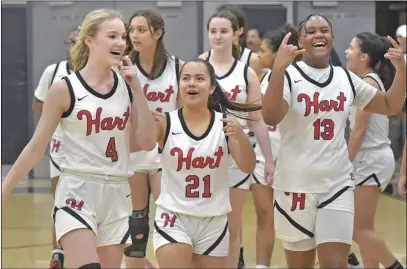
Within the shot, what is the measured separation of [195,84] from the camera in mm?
5277

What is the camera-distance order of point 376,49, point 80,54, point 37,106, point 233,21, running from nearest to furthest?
1. point 80,54
2. point 376,49
3. point 233,21
4. point 37,106

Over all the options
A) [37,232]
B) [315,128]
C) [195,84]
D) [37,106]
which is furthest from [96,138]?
[37,232]

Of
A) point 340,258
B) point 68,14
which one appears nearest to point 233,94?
point 340,258

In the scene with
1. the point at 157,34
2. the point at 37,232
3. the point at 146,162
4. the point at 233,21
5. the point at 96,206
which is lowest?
the point at 37,232

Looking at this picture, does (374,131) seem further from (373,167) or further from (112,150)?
(112,150)

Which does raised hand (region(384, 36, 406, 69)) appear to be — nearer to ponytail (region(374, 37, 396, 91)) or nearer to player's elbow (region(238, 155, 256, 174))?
ponytail (region(374, 37, 396, 91))

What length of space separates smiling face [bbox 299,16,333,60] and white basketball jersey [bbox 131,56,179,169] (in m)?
1.22

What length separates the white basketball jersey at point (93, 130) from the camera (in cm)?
468

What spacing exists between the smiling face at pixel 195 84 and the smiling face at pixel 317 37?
1.90 ft

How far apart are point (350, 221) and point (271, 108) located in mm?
780

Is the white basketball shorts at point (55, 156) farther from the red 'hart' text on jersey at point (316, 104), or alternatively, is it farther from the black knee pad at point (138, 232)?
the red 'hart' text on jersey at point (316, 104)

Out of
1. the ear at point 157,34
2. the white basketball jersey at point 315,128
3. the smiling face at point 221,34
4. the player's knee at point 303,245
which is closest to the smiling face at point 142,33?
the ear at point 157,34

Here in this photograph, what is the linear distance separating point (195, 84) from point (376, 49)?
144 cm

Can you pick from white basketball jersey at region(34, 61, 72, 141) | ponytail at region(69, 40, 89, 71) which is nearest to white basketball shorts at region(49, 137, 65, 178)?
white basketball jersey at region(34, 61, 72, 141)
